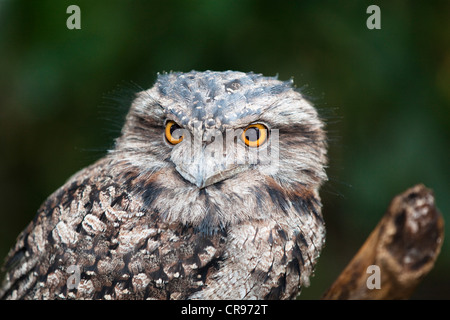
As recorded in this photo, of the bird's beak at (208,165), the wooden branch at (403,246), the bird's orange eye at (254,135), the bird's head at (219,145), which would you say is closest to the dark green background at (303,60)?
the bird's head at (219,145)

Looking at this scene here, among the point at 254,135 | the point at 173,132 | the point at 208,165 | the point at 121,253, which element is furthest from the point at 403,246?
the point at 121,253

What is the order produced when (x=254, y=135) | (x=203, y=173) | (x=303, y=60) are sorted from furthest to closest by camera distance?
(x=303, y=60) < (x=254, y=135) < (x=203, y=173)

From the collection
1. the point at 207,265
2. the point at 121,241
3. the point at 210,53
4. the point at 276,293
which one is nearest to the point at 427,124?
the point at 210,53

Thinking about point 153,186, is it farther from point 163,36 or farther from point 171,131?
point 163,36

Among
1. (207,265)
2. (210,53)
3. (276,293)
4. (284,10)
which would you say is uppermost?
(284,10)

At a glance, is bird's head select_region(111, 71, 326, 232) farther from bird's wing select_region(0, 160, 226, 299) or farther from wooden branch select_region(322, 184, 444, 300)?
wooden branch select_region(322, 184, 444, 300)

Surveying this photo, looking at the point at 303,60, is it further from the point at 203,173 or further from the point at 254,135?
the point at 203,173

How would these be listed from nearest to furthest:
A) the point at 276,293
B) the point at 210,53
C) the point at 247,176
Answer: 1. the point at 247,176
2. the point at 276,293
3. the point at 210,53
